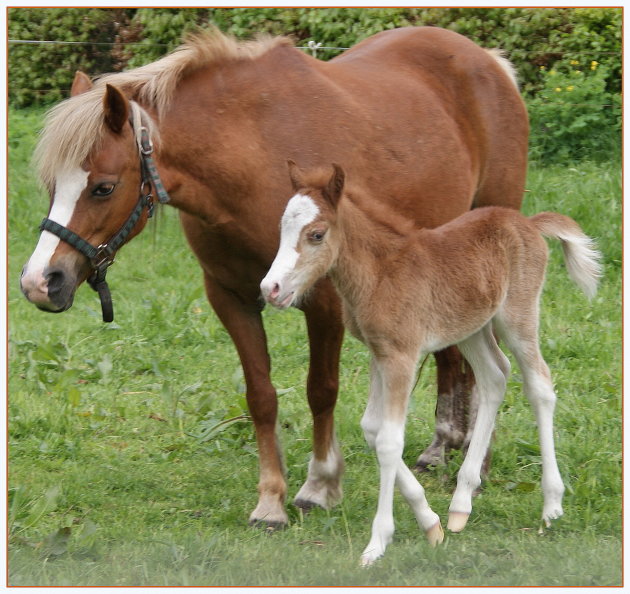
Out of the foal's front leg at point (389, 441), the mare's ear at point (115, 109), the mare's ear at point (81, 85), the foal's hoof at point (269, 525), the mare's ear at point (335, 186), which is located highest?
the mare's ear at point (115, 109)

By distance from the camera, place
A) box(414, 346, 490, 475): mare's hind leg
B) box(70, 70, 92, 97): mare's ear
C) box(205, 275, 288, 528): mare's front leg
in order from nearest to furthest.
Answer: box(70, 70, 92, 97): mare's ear < box(205, 275, 288, 528): mare's front leg < box(414, 346, 490, 475): mare's hind leg

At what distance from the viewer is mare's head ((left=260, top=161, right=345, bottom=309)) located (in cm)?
374

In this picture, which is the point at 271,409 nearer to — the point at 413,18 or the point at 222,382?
the point at 222,382

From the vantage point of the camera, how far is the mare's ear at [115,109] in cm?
411

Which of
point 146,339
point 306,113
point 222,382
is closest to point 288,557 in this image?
point 306,113

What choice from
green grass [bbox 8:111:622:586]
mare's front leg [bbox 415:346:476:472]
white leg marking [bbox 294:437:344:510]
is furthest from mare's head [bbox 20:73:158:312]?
mare's front leg [bbox 415:346:476:472]

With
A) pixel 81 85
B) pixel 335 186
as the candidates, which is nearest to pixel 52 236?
pixel 81 85

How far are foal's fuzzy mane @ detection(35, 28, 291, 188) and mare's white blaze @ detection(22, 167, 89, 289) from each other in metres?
0.05

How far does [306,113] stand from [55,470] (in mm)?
2475

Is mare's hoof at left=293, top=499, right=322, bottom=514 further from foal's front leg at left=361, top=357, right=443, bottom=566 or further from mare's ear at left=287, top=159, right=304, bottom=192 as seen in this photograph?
mare's ear at left=287, top=159, right=304, bottom=192

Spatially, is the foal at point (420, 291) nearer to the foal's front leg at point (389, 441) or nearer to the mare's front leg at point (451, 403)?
the foal's front leg at point (389, 441)

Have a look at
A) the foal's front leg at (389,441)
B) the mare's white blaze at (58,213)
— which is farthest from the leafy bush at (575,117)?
the mare's white blaze at (58,213)

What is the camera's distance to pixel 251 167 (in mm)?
4469

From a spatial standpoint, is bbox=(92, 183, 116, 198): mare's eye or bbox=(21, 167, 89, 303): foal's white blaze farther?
bbox=(92, 183, 116, 198): mare's eye
